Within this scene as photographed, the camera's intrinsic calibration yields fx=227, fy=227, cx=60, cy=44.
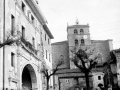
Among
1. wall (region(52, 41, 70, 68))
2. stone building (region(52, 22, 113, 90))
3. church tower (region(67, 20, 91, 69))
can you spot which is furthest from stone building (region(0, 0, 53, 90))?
wall (region(52, 41, 70, 68))

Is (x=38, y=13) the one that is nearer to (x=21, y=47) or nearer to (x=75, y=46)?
(x=21, y=47)

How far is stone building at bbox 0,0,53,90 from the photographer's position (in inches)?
639

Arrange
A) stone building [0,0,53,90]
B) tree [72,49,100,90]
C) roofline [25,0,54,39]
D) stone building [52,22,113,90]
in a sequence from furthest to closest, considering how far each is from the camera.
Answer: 1. stone building [52,22,113,90]
2. roofline [25,0,54,39]
3. tree [72,49,100,90]
4. stone building [0,0,53,90]

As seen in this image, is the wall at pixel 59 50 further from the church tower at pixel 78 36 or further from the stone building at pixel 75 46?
the church tower at pixel 78 36

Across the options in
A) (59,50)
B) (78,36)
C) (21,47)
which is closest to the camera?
(21,47)

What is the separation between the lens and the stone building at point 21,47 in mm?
16234

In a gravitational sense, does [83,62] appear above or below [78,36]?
below

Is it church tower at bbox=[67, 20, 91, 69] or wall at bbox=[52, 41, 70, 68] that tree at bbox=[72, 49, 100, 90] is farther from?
wall at bbox=[52, 41, 70, 68]

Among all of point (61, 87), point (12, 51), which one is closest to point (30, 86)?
point (12, 51)

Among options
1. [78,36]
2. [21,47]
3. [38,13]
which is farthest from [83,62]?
[78,36]

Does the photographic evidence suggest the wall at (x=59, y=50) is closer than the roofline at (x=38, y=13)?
No

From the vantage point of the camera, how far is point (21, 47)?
1988 cm

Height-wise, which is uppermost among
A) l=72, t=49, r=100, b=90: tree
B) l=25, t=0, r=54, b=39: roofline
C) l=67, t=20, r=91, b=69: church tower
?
l=67, t=20, r=91, b=69: church tower

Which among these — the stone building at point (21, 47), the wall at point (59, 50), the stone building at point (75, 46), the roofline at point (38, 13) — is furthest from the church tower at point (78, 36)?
the stone building at point (21, 47)
